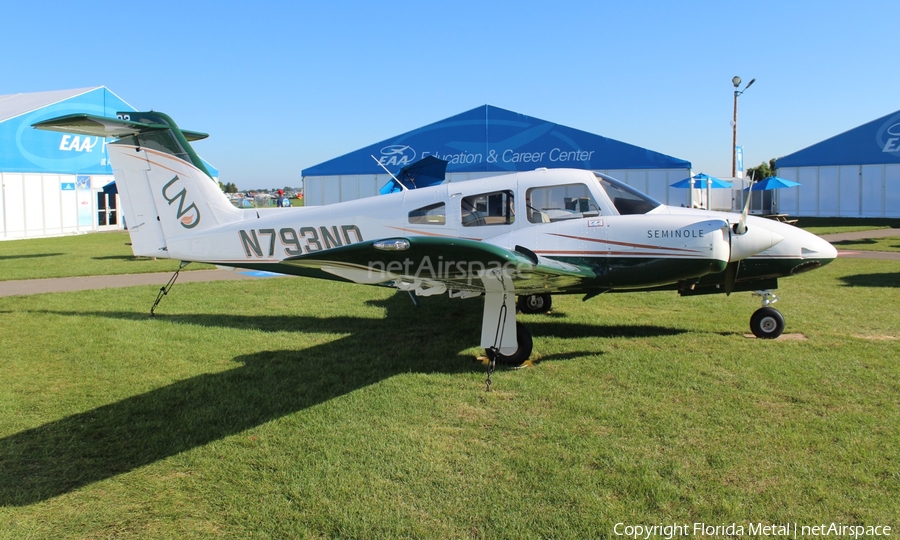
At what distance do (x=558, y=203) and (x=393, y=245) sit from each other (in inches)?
113

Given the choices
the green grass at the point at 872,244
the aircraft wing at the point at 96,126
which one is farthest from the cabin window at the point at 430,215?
the green grass at the point at 872,244

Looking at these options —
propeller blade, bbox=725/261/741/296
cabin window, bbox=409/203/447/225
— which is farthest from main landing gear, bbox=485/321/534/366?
propeller blade, bbox=725/261/741/296

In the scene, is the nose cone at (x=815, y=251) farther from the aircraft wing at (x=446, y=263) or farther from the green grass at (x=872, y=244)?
the green grass at (x=872, y=244)

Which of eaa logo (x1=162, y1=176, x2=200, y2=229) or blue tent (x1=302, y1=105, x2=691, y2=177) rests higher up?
blue tent (x1=302, y1=105, x2=691, y2=177)

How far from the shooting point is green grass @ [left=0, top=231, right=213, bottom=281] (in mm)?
15227

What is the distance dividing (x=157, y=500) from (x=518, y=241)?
4461 millimetres

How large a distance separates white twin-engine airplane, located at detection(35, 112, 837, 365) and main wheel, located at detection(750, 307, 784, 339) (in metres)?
0.01

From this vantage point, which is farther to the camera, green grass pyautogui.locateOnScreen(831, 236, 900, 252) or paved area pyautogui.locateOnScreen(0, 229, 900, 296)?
green grass pyautogui.locateOnScreen(831, 236, 900, 252)

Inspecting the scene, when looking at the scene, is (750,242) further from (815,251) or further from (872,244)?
(872,244)

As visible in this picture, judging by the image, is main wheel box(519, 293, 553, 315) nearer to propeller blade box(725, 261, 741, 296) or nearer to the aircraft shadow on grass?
the aircraft shadow on grass

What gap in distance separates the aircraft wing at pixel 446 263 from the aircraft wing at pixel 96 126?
14.3 feet

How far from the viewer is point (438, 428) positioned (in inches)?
195

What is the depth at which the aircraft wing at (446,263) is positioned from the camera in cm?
500

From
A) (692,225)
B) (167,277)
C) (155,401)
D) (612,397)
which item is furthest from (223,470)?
(167,277)
